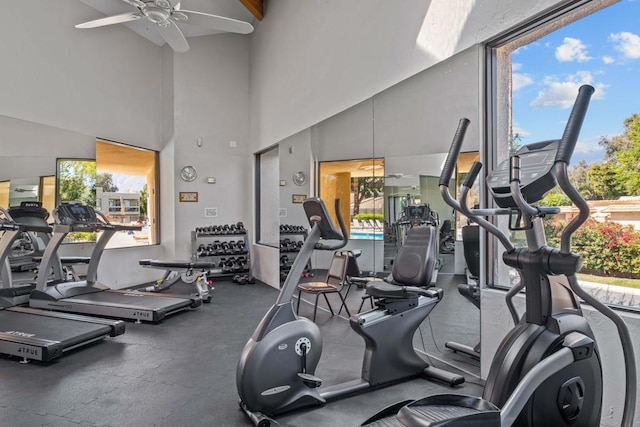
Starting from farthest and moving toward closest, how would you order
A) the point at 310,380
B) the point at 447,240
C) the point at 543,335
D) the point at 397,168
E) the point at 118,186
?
the point at 118,186 → the point at 397,168 → the point at 447,240 → the point at 310,380 → the point at 543,335

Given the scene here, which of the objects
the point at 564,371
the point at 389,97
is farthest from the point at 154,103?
the point at 564,371

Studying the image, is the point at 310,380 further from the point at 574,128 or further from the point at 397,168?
the point at 397,168

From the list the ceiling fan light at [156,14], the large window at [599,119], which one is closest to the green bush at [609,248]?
the large window at [599,119]

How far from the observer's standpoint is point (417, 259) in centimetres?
312

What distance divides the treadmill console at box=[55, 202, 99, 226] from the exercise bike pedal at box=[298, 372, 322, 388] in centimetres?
378

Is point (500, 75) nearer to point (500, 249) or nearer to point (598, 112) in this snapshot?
point (598, 112)

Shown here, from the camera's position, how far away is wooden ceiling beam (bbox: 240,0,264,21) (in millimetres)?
6583

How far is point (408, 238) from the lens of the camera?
3312 mm

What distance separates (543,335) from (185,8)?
23.2 feet

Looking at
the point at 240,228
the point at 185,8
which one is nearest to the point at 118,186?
the point at 240,228

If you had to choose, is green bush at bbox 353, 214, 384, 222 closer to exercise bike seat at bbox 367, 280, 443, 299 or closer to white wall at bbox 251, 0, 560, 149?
white wall at bbox 251, 0, 560, 149

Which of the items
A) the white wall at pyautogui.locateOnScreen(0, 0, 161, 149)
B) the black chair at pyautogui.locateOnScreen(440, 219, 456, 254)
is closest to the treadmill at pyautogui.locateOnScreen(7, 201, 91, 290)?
the white wall at pyautogui.locateOnScreen(0, 0, 161, 149)

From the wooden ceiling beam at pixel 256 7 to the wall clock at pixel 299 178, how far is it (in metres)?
3.12

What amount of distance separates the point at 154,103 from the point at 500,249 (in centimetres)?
690
